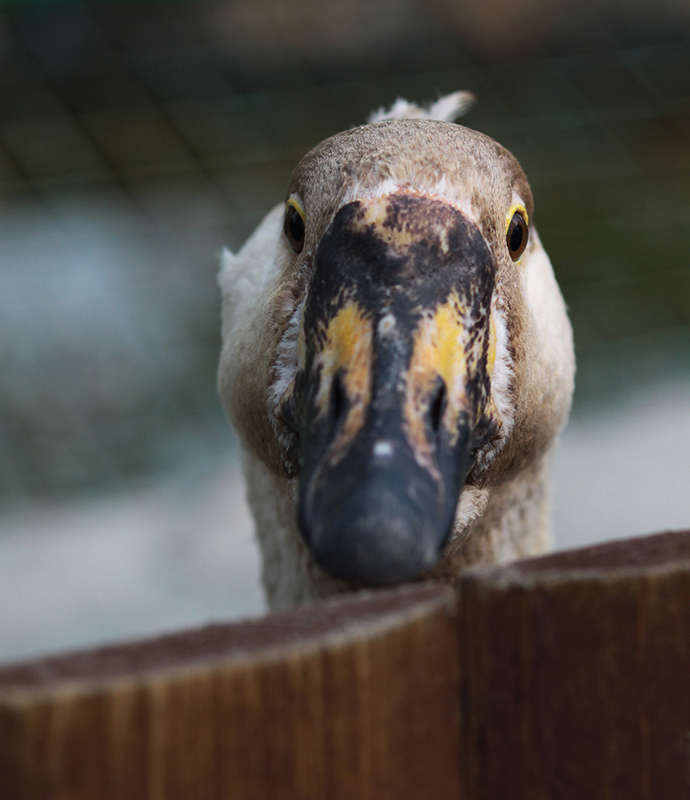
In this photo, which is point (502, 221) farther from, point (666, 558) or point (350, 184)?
point (666, 558)

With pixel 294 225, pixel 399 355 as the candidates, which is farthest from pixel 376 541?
pixel 294 225

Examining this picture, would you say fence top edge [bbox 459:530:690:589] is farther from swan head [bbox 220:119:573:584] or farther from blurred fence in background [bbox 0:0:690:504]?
blurred fence in background [bbox 0:0:690:504]

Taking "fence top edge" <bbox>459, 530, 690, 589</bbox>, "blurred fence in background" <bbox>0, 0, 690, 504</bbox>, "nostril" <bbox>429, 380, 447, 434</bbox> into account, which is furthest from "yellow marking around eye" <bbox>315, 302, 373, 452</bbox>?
"blurred fence in background" <bbox>0, 0, 690, 504</bbox>

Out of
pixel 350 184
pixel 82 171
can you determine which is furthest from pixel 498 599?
pixel 82 171

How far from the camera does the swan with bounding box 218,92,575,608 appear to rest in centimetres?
134

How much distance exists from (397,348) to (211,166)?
9.92m

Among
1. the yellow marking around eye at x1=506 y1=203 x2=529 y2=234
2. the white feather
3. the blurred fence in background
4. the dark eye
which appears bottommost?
the dark eye

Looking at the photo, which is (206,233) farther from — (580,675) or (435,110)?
(580,675)

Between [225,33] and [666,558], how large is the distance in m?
12.4

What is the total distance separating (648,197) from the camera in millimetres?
11648

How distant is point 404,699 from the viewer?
1.08 meters

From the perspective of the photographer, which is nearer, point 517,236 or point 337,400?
point 337,400

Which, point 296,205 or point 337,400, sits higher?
point 296,205

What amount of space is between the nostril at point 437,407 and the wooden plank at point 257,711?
402mm
